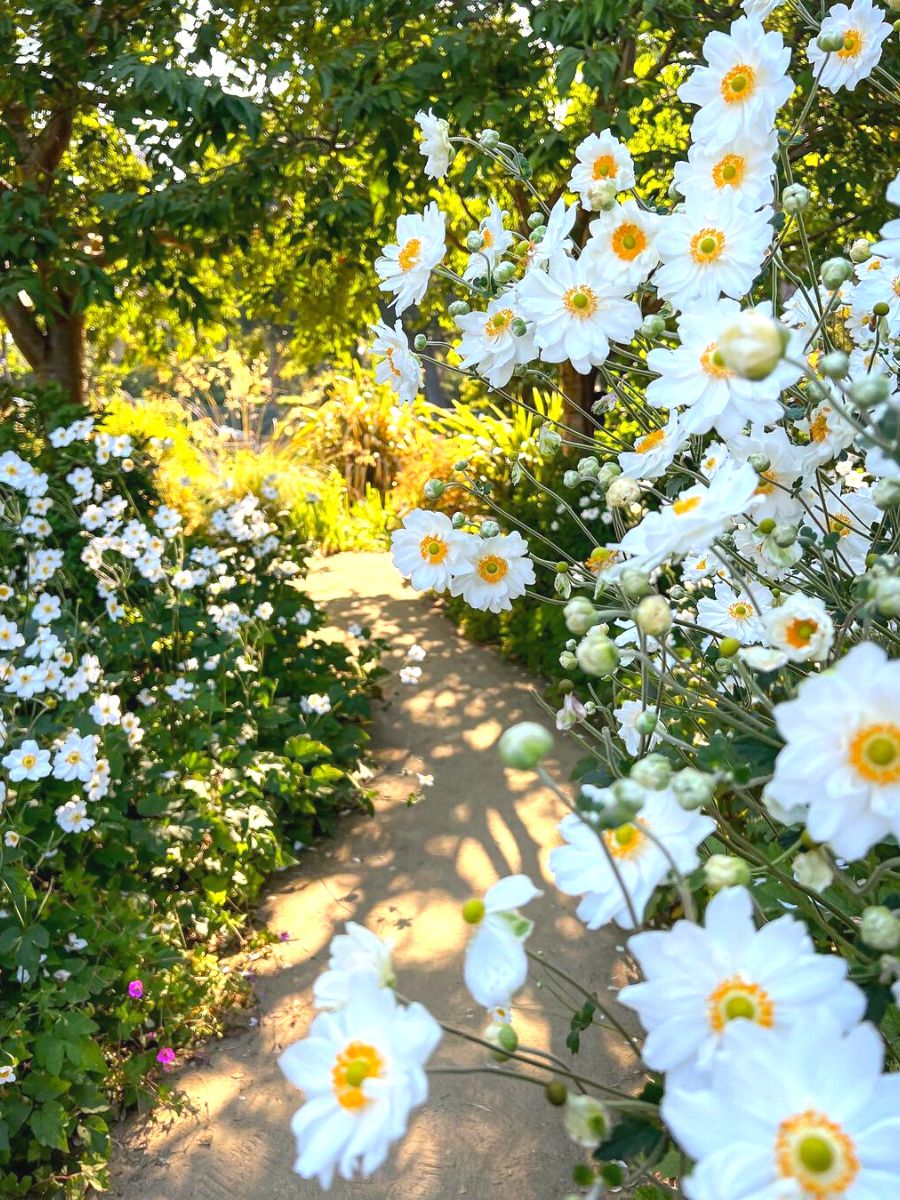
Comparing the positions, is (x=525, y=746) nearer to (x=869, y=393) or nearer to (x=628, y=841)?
(x=628, y=841)

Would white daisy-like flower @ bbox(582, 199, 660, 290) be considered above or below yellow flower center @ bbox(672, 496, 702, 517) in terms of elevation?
above

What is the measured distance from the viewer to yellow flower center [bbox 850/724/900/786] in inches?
23.3

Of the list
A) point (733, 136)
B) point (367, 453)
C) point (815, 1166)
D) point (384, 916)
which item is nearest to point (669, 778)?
point (815, 1166)

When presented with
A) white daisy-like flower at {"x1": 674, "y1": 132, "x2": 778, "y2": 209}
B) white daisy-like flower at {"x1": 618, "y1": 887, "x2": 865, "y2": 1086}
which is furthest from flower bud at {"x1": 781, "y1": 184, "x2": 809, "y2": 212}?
white daisy-like flower at {"x1": 618, "y1": 887, "x2": 865, "y2": 1086}

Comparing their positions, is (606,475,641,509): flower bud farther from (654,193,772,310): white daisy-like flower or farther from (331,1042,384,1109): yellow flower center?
(331,1042,384,1109): yellow flower center

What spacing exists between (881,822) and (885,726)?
64mm

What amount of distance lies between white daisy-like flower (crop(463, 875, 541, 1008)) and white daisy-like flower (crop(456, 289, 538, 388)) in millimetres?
800

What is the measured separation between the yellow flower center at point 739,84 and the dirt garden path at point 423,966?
145 centimetres

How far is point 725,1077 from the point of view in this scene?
53cm

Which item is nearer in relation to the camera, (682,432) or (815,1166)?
(815,1166)

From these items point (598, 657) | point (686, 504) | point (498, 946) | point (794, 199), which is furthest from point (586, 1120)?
point (794, 199)

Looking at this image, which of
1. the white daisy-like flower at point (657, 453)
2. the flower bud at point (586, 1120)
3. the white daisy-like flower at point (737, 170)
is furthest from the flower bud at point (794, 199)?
the flower bud at point (586, 1120)

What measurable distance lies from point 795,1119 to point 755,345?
44 centimetres

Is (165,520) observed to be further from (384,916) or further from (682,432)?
(682,432)
